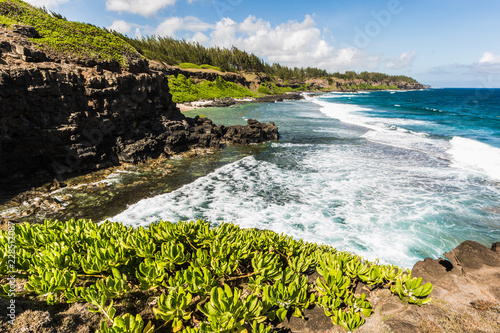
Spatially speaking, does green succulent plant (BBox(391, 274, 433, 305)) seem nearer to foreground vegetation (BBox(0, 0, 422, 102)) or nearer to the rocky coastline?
the rocky coastline

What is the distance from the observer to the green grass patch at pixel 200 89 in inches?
2638

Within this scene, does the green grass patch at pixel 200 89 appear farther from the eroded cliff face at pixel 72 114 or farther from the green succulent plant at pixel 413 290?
the green succulent plant at pixel 413 290

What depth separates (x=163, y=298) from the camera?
8.13ft

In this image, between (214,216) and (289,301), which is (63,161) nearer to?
(214,216)

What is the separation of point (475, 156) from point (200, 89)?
73077mm

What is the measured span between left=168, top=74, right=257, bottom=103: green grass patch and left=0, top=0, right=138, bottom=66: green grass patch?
39243 millimetres

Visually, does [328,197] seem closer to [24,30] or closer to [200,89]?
[24,30]

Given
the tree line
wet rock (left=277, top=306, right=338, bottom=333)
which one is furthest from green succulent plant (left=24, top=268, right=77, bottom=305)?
the tree line

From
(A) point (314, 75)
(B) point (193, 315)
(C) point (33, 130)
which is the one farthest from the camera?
(A) point (314, 75)

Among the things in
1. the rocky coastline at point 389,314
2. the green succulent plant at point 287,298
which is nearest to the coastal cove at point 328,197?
the rocky coastline at point 389,314

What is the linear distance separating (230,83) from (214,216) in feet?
290

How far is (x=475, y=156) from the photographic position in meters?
19.6

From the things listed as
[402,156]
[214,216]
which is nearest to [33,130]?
[214,216]

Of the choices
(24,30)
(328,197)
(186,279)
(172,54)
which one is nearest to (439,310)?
(186,279)
